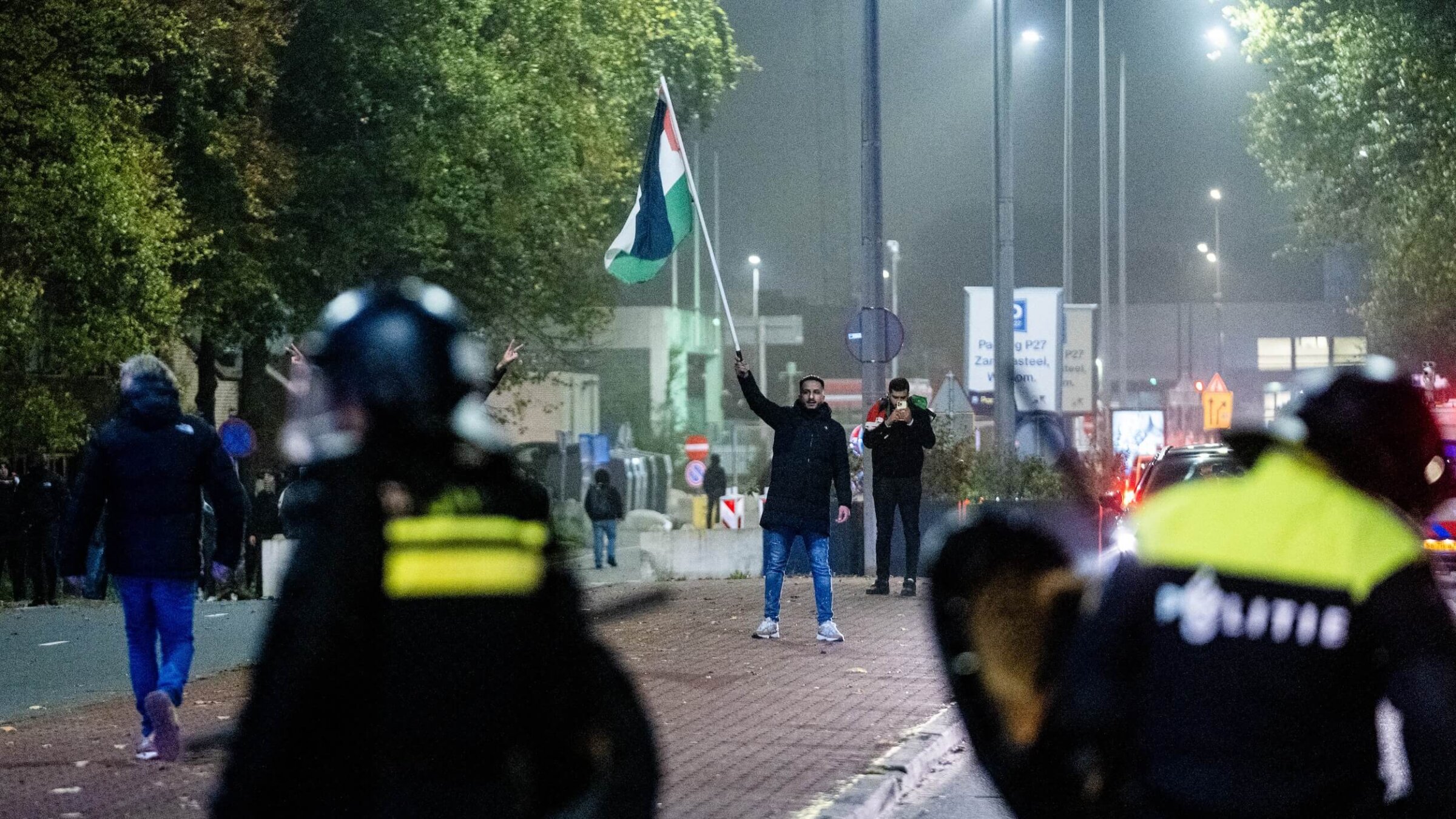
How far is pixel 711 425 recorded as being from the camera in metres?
64.2

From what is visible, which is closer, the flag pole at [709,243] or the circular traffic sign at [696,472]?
the flag pole at [709,243]

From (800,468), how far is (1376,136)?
2017 cm

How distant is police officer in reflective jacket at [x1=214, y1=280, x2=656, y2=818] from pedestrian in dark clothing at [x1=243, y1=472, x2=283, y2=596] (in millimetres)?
21928

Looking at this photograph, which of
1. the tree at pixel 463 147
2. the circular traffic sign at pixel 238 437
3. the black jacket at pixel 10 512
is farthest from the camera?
the tree at pixel 463 147

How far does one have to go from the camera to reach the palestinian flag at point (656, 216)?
15.5 m

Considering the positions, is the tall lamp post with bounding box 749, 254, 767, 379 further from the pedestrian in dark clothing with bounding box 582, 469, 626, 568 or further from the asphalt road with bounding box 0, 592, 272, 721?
the asphalt road with bounding box 0, 592, 272, 721

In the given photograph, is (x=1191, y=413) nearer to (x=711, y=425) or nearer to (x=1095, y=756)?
(x=711, y=425)

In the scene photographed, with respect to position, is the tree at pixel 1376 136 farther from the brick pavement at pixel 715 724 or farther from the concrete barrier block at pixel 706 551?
the brick pavement at pixel 715 724

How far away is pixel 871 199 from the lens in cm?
2019

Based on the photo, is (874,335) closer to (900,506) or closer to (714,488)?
(900,506)

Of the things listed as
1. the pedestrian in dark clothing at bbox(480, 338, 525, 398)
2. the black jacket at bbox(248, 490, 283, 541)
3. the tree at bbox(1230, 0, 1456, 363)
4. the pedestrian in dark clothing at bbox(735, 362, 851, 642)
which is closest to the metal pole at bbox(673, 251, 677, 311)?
the tree at bbox(1230, 0, 1456, 363)

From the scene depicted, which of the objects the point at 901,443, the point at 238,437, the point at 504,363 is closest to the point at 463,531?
the point at 504,363

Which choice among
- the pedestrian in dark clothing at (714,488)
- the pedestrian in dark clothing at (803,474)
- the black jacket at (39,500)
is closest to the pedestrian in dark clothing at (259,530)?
the black jacket at (39,500)

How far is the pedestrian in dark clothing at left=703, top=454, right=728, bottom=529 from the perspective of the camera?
123 feet
